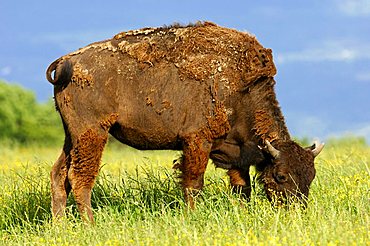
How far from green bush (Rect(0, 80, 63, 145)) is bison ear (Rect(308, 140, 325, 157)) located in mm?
26939

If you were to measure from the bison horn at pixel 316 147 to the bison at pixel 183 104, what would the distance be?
0.04ft

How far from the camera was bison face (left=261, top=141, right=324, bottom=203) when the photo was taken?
27.5 feet

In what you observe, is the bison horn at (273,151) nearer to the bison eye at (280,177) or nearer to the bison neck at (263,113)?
the bison eye at (280,177)

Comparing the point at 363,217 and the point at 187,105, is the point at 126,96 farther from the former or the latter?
the point at 363,217

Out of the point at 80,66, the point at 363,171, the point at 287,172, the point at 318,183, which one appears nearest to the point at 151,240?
the point at 287,172

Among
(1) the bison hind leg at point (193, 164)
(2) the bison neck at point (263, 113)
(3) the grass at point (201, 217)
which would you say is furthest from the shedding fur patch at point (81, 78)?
(2) the bison neck at point (263, 113)

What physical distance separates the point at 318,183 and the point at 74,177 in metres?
3.43

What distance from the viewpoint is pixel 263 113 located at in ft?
29.6

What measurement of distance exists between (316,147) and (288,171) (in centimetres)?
65

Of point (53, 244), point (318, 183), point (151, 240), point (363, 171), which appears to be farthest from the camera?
point (363, 171)

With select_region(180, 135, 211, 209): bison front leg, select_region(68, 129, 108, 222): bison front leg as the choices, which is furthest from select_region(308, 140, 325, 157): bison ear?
select_region(68, 129, 108, 222): bison front leg

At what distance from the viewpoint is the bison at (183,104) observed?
870 cm

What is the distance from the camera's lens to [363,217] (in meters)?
7.77

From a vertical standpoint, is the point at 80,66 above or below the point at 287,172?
above
